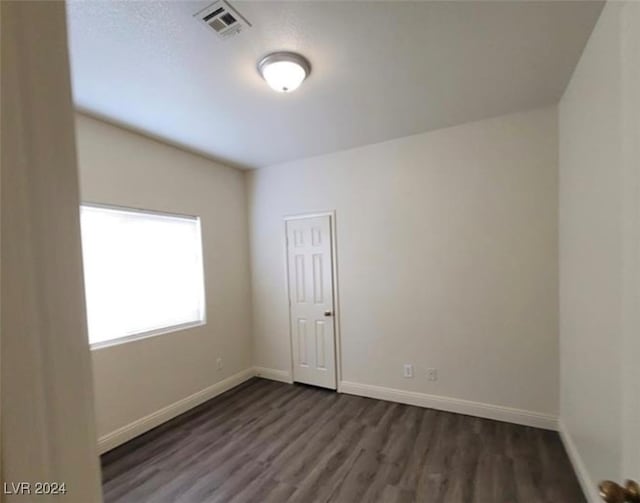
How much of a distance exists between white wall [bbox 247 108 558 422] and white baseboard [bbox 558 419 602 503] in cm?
24

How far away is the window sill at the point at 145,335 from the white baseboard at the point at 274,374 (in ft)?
3.62

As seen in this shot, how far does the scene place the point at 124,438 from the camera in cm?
274

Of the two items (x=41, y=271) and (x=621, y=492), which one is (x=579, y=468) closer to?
(x=621, y=492)

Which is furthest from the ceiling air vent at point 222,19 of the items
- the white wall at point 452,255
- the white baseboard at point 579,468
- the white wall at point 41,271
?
the white baseboard at point 579,468

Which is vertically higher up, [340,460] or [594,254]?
[594,254]

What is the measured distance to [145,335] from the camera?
301cm

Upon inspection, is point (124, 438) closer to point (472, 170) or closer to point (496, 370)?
point (496, 370)

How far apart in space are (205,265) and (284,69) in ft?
7.86

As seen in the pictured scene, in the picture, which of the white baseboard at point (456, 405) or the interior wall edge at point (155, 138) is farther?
the white baseboard at point (456, 405)

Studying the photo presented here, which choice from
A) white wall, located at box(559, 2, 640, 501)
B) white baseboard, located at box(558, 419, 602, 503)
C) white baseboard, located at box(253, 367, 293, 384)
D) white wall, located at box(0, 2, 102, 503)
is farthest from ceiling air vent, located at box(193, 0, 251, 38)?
white baseboard, located at box(253, 367, 293, 384)

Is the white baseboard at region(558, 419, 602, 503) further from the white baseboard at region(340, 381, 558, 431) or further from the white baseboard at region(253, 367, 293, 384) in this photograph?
the white baseboard at region(253, 367, 293, 384)

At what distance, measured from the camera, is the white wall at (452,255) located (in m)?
2.74

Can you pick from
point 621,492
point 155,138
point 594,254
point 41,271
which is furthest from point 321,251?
point 41,271

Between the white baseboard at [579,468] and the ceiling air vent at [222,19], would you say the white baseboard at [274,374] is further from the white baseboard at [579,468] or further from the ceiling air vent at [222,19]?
the ceiling air vent at [222,19]
